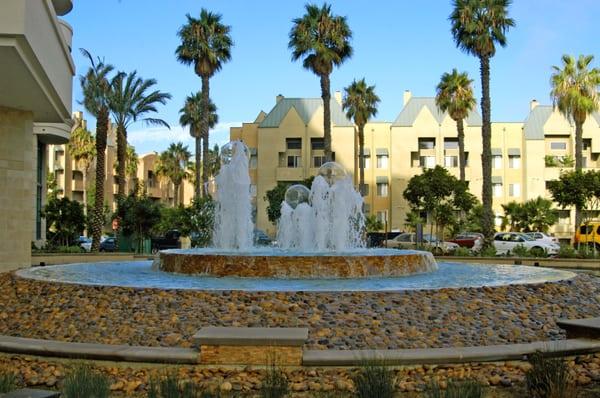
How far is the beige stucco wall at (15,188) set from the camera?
17.3 meters

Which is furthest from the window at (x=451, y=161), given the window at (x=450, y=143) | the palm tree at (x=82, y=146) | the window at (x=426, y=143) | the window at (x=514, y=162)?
the palm tree at (x=82, y=146)

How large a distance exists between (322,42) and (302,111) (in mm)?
18843

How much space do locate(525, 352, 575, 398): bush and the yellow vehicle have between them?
3404cm

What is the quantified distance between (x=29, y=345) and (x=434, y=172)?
103 feet

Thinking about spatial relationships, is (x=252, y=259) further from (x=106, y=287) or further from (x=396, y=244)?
(x=396, y=244)

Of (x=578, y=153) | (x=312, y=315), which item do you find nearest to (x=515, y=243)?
(x=578, y=153)

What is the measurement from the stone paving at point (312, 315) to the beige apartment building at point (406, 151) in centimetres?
4789

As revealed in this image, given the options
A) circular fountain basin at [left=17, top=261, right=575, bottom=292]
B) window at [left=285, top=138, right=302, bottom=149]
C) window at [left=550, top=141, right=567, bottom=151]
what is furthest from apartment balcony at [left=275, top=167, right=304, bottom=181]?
circular fountain basin at [left=17, top=261, right=575, bottom=292]

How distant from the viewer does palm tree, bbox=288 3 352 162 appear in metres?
39.7

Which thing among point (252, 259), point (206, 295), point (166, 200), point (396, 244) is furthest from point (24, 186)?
point (166, 200)

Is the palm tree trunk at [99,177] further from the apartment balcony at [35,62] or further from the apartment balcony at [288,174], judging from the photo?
the apartment balcony at [288,174]

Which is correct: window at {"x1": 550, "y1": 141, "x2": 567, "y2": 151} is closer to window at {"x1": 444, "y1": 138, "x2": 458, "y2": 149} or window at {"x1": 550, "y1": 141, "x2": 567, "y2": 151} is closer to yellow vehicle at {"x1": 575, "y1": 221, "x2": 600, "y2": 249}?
window at {"x1": 444, "y1": 138, "x2": 458, "y2": 149}

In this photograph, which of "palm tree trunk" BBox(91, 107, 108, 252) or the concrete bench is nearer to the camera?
the concrete bench

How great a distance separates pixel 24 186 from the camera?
17609 mm
